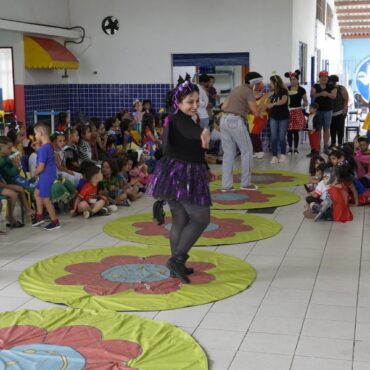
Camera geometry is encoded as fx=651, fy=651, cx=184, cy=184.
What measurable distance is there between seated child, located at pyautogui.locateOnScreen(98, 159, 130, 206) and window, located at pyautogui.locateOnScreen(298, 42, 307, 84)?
784 centimetres

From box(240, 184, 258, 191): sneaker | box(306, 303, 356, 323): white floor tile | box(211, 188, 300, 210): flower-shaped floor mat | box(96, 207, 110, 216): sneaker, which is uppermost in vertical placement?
box(240, 184, 258, 191): sneaker

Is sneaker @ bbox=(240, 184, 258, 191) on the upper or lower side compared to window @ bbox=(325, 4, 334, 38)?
lower

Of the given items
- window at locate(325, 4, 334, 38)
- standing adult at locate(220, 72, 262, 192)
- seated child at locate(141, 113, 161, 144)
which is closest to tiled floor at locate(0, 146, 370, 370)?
standing adult at locate(220, 72, 262, 192)

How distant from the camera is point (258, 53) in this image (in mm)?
13461

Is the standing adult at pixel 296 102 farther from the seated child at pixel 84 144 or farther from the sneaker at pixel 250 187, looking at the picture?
the seated child at pixel 84 144

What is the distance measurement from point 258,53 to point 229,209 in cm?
638

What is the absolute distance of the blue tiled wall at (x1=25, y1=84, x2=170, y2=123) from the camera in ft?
46.3

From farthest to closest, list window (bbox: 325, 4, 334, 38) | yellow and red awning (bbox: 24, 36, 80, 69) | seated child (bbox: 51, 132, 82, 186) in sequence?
1. window (bbox: 325, 4, 334, 38)
2. yellow and red awning (bbox: 24, 36, 80, 69)
3. seated child (bbox: 51, 132, 82, 186)

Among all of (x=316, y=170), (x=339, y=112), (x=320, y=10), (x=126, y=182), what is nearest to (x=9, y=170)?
(x=126, y=182)

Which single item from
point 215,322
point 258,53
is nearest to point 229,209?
point 215,322

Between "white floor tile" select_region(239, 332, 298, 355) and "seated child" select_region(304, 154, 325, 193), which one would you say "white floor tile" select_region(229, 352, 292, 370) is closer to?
"white floor tile" select_region(239, 332, 298, 355)

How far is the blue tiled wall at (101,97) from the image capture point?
1412cm

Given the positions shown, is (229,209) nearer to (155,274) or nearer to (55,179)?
(55,179)

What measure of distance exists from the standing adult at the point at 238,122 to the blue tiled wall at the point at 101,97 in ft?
17.9
